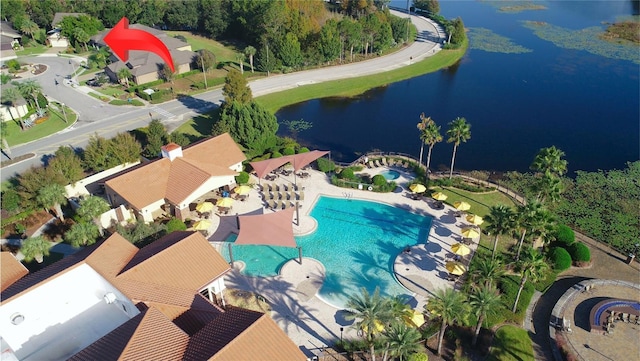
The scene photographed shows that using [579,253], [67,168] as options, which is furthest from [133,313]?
[579,253]

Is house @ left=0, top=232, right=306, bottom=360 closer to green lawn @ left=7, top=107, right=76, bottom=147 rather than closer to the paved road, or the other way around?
the paved road

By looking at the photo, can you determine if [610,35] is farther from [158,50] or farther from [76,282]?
[76,282]

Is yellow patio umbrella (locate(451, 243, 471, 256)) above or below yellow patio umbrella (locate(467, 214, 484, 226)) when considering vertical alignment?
below

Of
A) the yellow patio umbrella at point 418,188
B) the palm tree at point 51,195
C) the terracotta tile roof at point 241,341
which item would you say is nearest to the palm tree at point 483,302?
the terracotta tile roof at point 241,341

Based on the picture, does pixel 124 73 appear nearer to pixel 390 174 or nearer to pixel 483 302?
pixel 390 174

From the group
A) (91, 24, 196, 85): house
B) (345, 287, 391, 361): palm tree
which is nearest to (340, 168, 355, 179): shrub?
(345, 287, 391, 361): palm tree

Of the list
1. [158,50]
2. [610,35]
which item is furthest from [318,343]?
[610,35]
